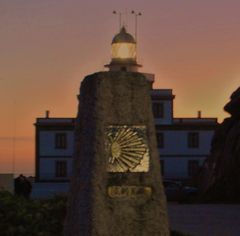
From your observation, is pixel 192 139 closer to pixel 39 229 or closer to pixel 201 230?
pixel 201 230

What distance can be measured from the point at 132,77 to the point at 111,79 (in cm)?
21

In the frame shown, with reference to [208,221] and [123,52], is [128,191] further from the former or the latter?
[208,221]

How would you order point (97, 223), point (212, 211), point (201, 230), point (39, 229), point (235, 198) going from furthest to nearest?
point (235, 198) → point (212, 211) → point (201, 230) → point (39, 229) → point (97, 223)

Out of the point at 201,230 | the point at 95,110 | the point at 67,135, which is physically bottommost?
the point at 201,230

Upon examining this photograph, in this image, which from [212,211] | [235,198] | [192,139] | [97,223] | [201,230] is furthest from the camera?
[192,139]

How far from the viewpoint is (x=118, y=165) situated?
8.55m

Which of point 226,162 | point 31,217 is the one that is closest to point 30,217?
point 31,217

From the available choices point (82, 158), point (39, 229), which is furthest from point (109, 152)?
point (39, 229)

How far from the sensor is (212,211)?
2861 cm

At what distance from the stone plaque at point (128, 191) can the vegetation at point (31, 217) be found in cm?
408

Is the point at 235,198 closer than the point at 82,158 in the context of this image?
No

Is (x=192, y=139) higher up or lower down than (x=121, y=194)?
higher up

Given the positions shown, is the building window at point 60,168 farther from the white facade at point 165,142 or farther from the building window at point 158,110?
the building window at point 158,110

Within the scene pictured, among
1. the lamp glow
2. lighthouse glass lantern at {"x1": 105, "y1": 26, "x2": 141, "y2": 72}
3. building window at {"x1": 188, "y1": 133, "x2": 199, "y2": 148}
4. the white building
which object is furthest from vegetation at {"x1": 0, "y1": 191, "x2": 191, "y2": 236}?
building window at {"x1": 188, "y1": 133, "x2": 199, "y2": 148}
